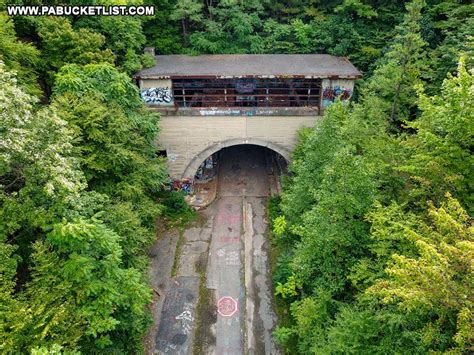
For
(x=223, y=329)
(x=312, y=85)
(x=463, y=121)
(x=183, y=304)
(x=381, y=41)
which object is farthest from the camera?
(x=381, y=41)

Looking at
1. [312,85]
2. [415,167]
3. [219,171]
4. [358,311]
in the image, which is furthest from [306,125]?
[358,311]

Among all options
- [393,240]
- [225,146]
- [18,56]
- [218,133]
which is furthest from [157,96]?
[393,240]

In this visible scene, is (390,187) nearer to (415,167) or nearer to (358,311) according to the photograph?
(415,167)

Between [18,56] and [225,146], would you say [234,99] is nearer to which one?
[225,146]

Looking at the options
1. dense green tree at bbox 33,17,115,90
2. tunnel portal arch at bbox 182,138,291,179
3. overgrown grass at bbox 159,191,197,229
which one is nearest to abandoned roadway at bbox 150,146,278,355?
overgrown grass at bbox 159,191,197,229

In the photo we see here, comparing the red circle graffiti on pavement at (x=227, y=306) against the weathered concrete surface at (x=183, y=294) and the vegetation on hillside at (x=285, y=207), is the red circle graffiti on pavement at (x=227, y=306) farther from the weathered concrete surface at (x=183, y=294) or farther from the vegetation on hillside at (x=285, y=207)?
the vegetation on hillside at (x=285, y=207)

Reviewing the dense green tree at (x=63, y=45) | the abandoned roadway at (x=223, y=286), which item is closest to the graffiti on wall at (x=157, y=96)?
the dense green tree at (x=63, y=45)

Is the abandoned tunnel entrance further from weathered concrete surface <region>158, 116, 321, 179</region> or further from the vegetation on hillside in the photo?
the vegetation on hillside
